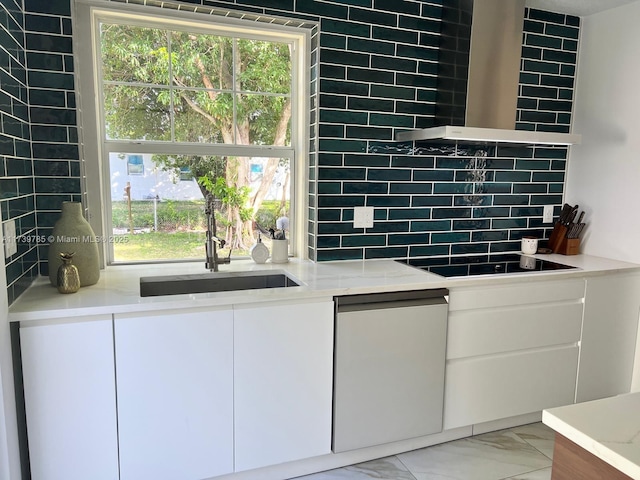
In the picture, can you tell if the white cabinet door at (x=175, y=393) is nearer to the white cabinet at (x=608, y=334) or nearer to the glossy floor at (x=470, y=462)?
the glossy floor at (x=470, y=462)

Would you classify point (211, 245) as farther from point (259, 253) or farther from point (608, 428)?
point (608, 428)

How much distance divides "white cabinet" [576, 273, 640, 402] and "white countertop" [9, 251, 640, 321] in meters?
0.11

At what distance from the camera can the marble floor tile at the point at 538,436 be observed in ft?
7.63

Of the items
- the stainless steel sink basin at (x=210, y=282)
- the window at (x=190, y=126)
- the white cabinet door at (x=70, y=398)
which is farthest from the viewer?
the window at (x=190, y=126)

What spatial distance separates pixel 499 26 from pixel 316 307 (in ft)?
5.49

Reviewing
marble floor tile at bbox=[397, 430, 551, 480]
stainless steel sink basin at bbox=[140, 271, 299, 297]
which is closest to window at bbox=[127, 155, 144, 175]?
stainless steel sink basin at bbox=[140, 271, 299, 297]

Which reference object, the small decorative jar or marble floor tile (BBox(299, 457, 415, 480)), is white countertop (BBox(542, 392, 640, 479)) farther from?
the small decorative jar

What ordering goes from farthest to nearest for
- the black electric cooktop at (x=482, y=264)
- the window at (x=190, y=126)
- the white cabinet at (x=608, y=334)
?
the white cabinet at (x=608, y=334), the black electric cooktop at (x=482, y=264), the window at (x=190, y=126)

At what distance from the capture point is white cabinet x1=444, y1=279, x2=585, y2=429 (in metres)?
2.21

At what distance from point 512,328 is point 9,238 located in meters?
2.16

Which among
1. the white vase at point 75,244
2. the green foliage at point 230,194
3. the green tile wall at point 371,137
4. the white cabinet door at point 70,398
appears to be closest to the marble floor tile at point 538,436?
the green tile wall at point 371,137

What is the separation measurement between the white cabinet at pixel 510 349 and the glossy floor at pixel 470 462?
135 mm

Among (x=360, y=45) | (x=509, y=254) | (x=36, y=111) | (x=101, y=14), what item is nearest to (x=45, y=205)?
(x=36, y=111)

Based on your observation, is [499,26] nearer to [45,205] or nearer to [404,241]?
[404,241]
